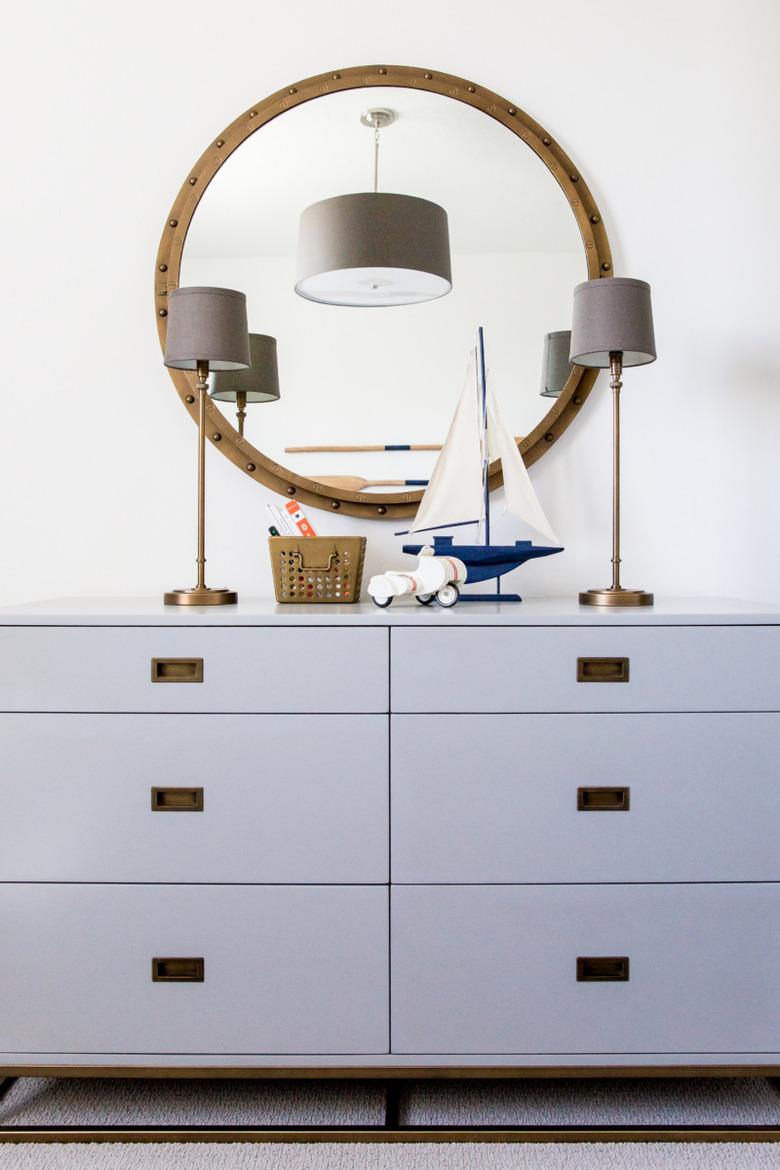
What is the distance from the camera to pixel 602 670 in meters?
1.44

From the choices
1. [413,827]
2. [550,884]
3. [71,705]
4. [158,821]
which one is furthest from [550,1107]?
[71,705]

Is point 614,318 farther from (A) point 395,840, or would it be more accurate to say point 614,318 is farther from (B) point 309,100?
(A) point 395,840

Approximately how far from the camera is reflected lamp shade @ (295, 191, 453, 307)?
1.84m

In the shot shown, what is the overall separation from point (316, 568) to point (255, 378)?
530 millimetres

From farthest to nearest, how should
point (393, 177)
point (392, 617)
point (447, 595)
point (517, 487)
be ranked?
point (393, 177) → point (517, 487) → point (447, 595) → point (392, 617)

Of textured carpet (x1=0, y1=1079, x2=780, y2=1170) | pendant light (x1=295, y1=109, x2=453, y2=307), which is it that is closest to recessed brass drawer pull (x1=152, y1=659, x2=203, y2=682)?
textured carpet (x1=0, y1=1079, x2=780, y2=1170)

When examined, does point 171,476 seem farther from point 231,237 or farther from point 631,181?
point 631,181

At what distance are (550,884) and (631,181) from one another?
60.8 inches

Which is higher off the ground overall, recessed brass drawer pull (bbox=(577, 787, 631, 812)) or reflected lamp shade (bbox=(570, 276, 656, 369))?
reflected lamp shade (bbox=(570, 276, 656, 369))

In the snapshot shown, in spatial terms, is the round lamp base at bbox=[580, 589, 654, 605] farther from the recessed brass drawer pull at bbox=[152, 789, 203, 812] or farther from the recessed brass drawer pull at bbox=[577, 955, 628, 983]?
the recessed brass drawer pull at bbox=[152, 789, 203, 812]

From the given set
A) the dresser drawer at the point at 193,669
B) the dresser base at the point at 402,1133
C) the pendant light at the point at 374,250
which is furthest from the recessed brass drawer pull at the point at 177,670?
the pendant light at the point at 374,250

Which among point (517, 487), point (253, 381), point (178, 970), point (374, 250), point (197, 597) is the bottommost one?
point (178, 970)

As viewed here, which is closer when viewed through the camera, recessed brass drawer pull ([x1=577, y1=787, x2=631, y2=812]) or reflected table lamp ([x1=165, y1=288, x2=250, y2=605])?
recessed brass drawer pull ([x1=577, y1=787, x2=631, y2=812])

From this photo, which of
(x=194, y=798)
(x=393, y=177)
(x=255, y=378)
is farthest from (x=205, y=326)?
(x=194, y=798)
